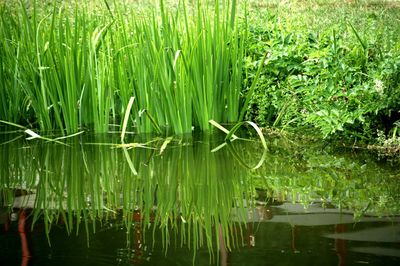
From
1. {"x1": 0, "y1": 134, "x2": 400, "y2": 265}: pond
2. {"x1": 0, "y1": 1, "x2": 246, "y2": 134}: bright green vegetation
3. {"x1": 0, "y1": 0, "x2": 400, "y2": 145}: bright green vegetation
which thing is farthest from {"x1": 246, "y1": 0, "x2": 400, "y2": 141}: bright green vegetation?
{"x1": 0, "y1": 1, "x2": 246, "y2": 134}: bright green vegetation

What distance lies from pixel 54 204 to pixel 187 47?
5.79 feet

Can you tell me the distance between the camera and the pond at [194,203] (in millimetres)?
2119

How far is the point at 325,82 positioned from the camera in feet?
13.7

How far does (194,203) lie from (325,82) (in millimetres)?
1740

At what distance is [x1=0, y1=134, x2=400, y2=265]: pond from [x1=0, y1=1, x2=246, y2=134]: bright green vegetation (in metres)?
0.24

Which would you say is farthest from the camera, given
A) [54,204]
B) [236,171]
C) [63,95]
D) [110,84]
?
[63,95]

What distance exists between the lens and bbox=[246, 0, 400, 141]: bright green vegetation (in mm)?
3900

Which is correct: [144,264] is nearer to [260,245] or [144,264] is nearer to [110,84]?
[260,245]

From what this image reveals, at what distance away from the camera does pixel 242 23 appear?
4.98 m

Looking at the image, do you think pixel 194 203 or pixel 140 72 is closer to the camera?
pixel 194 203

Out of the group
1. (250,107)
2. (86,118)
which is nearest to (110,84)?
(86,118)

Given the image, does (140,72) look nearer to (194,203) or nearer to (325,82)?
(325,82)

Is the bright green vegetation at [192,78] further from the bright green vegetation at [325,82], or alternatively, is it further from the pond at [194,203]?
the pond at [194,203]

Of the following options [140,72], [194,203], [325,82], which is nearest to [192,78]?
[140,72]
